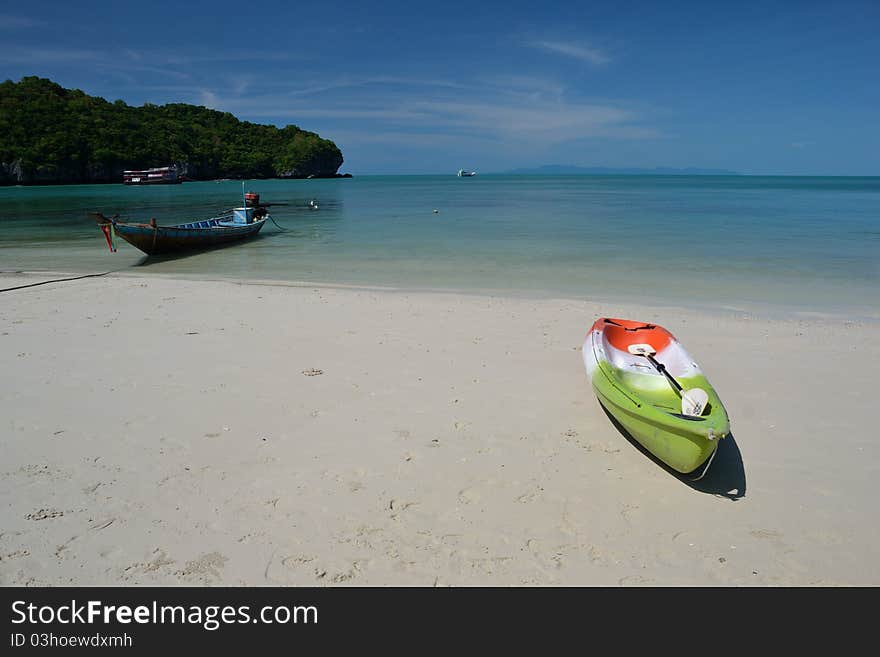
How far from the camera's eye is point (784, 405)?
589cm

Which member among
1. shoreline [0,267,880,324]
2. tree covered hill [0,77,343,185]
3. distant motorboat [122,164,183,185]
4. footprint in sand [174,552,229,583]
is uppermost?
tree covered hill [0,77,343,185]

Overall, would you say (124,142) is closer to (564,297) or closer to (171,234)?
(171,234)

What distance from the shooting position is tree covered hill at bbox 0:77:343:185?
338ft

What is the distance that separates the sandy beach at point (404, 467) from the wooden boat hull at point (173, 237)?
999cm

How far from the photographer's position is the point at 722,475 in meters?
4.58

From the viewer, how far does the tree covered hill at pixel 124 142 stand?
103125 millimetres

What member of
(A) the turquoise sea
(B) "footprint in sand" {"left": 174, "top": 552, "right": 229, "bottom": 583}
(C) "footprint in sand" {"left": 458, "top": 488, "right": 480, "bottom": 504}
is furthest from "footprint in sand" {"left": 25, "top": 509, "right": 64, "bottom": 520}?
(A) the turquoise sea

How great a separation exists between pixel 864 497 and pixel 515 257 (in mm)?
14257

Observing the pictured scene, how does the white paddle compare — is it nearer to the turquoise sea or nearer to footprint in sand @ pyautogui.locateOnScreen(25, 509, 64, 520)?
footprint in sand @ pyautogui.locateOnScreen(25, 509, 64, 520)

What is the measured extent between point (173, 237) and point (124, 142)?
122 m

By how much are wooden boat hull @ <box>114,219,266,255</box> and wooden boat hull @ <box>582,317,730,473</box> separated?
15.8 meters
